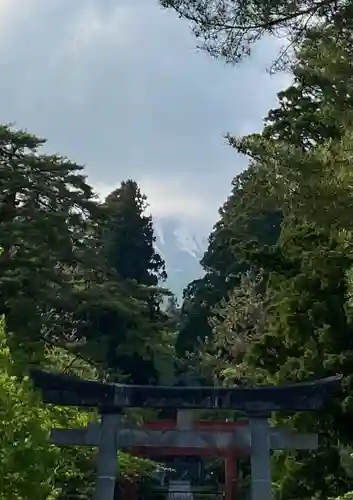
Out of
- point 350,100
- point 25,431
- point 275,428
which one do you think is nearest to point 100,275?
point 275,428

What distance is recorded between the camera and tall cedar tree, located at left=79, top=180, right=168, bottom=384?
21000 mm

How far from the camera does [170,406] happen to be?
14.2m

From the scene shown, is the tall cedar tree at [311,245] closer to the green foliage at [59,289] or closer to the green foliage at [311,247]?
the green foliage at [311,247]

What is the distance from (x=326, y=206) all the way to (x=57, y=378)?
6.59 metres

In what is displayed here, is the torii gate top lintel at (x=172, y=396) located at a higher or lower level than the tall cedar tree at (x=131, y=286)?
lower

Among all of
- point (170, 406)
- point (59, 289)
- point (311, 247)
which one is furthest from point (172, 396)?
point (59, 289)

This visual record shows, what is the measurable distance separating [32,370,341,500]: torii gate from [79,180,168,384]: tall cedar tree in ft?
16.1

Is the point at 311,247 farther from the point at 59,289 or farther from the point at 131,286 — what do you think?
the point at 131,286

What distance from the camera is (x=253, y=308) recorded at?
2711 cm

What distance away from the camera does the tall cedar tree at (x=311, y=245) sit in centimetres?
961

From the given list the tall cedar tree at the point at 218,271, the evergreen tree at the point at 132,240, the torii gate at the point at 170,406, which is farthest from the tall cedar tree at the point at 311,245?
the evergreen tree at the point at 132,240

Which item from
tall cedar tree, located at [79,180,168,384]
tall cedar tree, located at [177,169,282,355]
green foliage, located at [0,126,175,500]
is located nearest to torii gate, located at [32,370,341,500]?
green foliage, located at [0,126,175,500]

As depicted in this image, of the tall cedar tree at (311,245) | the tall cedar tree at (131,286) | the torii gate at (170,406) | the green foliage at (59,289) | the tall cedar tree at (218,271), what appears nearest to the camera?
the tall cedar tree at (311,245)

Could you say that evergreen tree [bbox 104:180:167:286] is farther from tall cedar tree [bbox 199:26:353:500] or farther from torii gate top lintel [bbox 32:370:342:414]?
torii gate top lintel [bbox 32:370:342:414]
